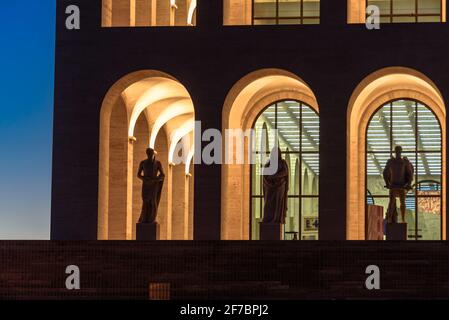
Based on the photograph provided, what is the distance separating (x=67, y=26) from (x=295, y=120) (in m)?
7.11

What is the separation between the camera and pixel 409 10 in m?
35.4

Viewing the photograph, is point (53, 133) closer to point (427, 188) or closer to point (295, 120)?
point (295, 120)

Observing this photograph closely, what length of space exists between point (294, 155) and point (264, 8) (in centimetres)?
419

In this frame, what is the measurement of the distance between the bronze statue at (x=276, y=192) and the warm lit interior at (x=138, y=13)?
20.3 feet

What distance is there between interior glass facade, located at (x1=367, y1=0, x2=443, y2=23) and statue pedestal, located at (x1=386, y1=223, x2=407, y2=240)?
7.30m

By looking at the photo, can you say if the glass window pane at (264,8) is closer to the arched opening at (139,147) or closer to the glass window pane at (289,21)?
the glass window pane at (289,21)

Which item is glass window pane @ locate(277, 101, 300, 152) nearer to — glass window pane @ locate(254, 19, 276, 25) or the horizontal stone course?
glass window pane @ locate(254, 19, 276, 25)

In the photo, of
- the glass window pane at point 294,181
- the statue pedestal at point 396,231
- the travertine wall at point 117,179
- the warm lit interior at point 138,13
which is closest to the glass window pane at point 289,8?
the warm lit interior at point 138,13

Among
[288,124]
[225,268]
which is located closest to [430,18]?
[288,124]

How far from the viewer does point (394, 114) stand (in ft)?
118

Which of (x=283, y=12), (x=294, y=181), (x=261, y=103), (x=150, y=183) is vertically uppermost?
(x=283, y=12)

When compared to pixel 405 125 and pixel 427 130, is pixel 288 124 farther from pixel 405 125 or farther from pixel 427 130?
pixel 427 130

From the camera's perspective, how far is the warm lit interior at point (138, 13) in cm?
3391
